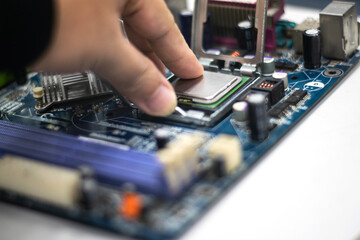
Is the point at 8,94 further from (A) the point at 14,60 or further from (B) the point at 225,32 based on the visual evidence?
(B) the point at 225,32

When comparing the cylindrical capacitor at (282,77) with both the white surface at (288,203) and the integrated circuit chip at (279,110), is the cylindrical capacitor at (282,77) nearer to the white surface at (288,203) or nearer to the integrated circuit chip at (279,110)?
the integrated circuit chip at (279,110)

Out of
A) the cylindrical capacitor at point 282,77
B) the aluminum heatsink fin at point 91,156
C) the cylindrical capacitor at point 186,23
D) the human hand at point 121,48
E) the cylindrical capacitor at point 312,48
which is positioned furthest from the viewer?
the cylindrical capacitor at point 186,23

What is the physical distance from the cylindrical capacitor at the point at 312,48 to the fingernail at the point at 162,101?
3.50 ft

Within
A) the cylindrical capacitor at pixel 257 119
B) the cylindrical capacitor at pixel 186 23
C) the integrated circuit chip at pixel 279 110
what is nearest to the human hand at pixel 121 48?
the cylindrical capacitor at pixel 257 119

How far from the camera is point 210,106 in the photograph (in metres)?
3.37

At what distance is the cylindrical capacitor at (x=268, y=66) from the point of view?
12.3ft

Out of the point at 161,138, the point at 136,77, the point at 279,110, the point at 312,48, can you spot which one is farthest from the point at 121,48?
the point at 312,48

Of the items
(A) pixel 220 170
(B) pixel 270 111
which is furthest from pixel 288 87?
(A) pixel 220 170

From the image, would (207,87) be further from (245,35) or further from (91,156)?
(91,156)

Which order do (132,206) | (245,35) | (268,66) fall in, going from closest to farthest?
(132,206)
(268,66)
(245,35)

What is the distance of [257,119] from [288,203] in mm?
477

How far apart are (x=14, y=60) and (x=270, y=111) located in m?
1.42

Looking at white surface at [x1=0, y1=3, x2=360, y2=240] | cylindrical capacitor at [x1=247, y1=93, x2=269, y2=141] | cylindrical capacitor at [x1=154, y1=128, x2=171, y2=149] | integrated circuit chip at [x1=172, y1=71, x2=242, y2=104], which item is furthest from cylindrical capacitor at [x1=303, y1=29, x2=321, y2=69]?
cylindrical capacitor at [x1=154, y1=128, x2=171, y2=149]

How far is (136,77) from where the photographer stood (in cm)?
307
